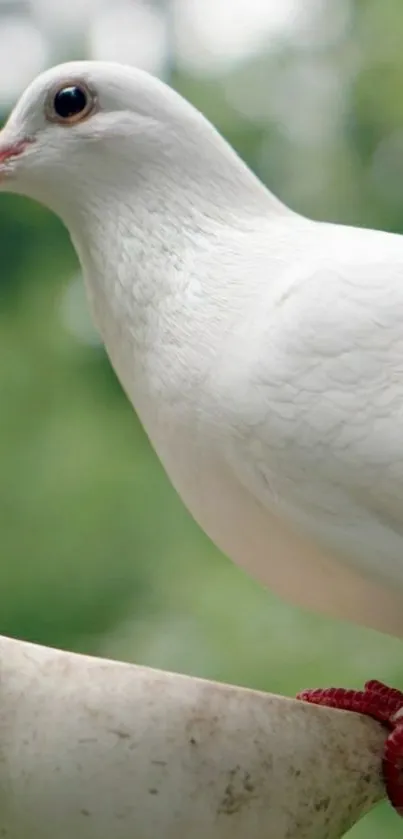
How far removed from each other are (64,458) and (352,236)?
2.74 feet

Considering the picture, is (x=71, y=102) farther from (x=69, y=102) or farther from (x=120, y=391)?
(x=120, y=391)

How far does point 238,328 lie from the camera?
25.9 inches

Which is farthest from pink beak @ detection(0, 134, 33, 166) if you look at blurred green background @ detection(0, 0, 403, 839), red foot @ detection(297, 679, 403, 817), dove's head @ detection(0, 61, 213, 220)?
blurred green background @ detection(0, 0, 403, 839)

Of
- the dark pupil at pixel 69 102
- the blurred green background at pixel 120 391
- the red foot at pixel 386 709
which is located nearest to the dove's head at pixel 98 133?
the dark pupil at pixel 69 102

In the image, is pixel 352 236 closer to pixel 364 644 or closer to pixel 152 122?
pixel 152 122

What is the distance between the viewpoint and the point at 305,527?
62 cm

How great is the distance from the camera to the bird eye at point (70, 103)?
71cm

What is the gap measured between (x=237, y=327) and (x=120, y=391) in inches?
34.9

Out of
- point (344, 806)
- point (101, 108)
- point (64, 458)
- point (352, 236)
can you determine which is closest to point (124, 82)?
point (101, 108)

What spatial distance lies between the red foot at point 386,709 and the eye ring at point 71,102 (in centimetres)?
41

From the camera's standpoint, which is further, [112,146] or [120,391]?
[120,391]

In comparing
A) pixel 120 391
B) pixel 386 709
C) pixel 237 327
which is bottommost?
pixel 120 391

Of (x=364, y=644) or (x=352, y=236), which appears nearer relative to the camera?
(x=352, y=236)

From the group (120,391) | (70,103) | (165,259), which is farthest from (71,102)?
(120,391)
